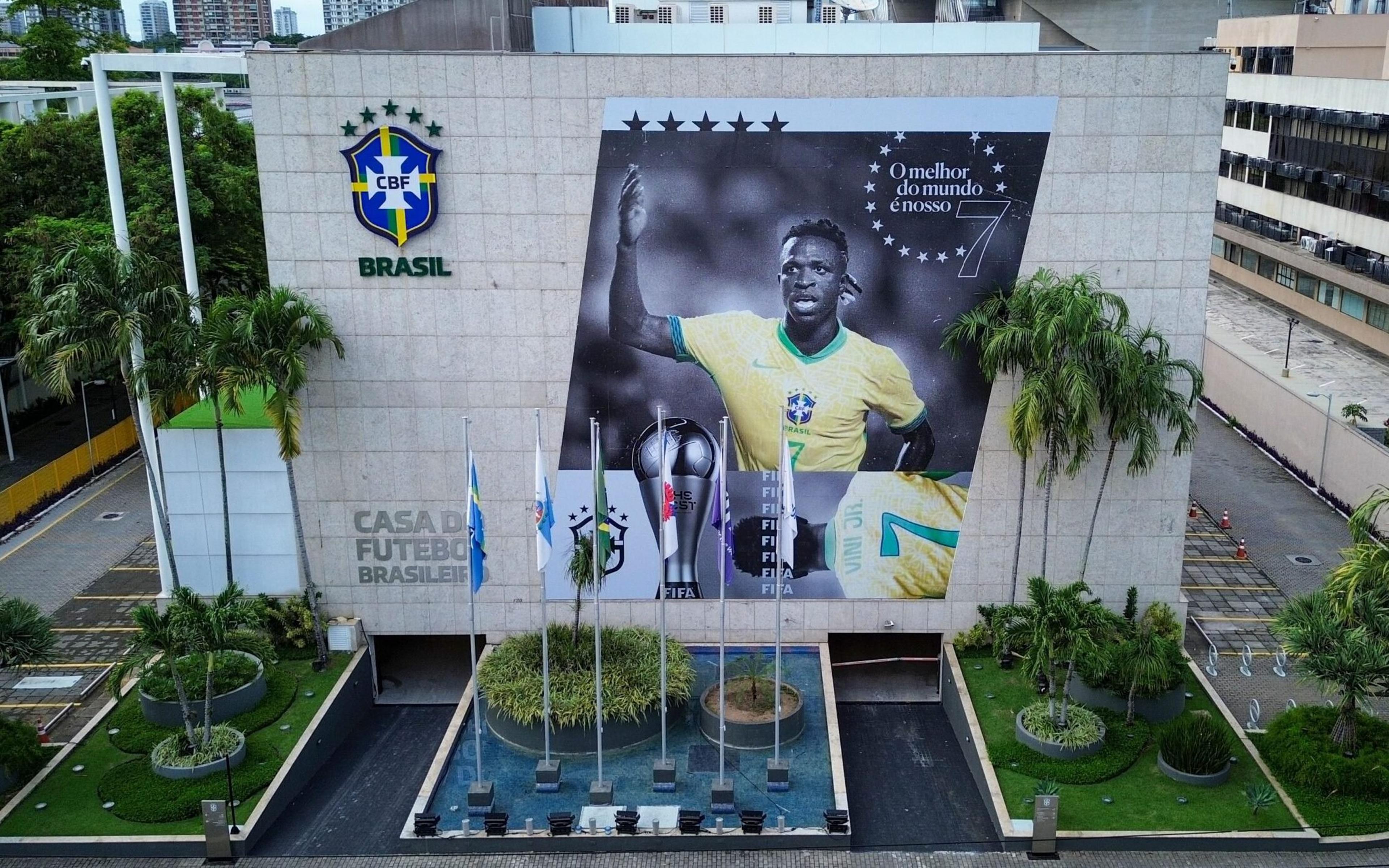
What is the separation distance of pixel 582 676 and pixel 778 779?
513 cm

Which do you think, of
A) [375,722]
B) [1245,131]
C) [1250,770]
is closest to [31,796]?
[375,722]

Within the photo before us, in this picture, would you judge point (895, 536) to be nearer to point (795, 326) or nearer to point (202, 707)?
point (795, 326)

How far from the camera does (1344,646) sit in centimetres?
2634

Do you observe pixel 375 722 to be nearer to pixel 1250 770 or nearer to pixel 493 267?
pixel 493 267

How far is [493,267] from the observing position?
100ft

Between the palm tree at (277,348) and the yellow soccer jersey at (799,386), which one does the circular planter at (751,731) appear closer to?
the yellow soccer jersey at (799,386)

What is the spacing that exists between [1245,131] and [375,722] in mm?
57565

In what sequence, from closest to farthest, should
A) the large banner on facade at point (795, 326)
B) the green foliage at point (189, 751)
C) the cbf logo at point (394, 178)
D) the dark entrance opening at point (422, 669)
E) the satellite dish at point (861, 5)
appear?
1. the green foliage at point (189, 751)
2. the large banner on facade at point (795, 326)
3. the cbf logo at point (394, 178)
4. the dark entrance opening at point (422, 669)
5. the satellite dish at point (861, 5)

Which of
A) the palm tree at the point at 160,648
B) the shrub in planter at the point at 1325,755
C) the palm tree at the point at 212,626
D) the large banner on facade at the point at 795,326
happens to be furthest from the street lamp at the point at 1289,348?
the palm tree at the point at 160,648

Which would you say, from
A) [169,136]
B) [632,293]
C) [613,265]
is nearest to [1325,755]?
[632,293]

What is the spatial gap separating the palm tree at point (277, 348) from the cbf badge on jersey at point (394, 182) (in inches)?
103

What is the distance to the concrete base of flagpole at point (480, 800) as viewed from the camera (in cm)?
2700

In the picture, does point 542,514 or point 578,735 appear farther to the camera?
point 578,735

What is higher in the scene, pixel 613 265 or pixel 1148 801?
pixel 613 265
